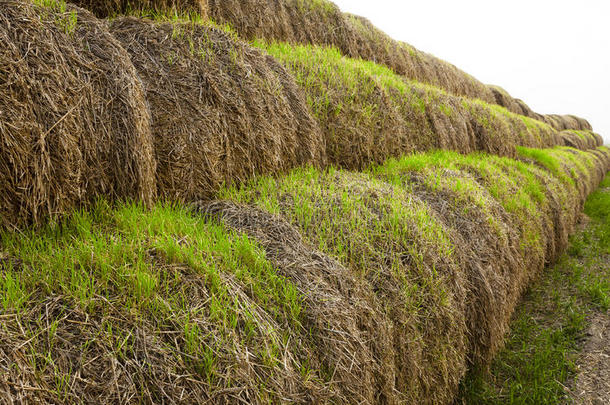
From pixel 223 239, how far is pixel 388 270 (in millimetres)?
1222

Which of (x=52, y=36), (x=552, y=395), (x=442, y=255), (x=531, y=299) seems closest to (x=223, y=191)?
(x=52, y=36)

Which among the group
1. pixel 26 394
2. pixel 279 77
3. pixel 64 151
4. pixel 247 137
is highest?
pixel 279 77

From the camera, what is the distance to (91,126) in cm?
234

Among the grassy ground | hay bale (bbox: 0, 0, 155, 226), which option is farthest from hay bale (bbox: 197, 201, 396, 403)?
the grassy ground

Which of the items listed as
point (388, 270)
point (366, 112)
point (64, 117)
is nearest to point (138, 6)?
point (64, 117)

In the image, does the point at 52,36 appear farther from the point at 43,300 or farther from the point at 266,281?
the point at 266,281

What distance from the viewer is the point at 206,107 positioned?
3076 millimetres

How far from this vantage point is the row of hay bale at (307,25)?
4.00m

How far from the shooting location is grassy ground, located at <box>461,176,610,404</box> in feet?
10.7

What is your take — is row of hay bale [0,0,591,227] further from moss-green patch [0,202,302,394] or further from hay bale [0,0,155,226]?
moss-green patch [0,202,302,394]

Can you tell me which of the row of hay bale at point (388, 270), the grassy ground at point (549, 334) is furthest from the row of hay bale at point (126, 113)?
the grassy ground at point (549, 334)

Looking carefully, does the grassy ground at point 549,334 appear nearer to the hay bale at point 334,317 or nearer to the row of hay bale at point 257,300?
the row of hay bale at point 257,300

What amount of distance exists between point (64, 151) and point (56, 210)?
36cm

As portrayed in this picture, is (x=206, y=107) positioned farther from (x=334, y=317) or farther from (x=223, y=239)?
(x=334, y=317)
